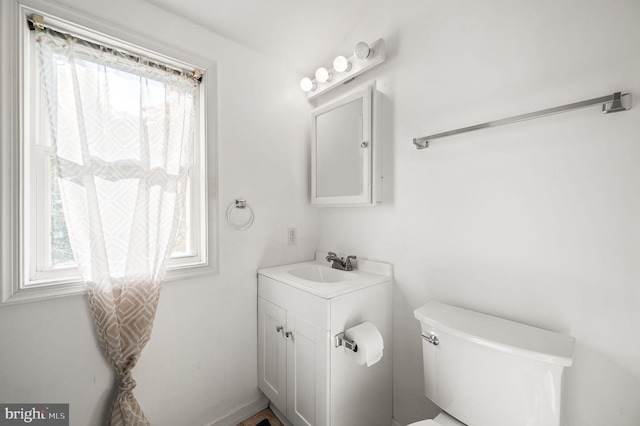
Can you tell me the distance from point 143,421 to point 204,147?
139cm

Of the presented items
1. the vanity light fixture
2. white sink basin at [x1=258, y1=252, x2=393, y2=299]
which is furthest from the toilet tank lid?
the vanity light fixture

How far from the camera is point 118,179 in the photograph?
122 cm

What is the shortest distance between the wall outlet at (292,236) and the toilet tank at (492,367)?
3.30 feet

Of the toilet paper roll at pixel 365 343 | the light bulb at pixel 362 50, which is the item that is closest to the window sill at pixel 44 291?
the toilet paper roll at pixel 365 343

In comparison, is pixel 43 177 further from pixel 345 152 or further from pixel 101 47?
pixel 345 152

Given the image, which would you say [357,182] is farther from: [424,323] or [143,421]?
[143,421]

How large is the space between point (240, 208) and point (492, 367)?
145 cm

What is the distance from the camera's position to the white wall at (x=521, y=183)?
2.87 ft

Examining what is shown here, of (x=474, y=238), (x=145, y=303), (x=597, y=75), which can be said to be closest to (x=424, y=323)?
(x=474, y=238)

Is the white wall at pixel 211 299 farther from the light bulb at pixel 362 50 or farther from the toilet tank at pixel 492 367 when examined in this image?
the toilet tank at pixel 492 367

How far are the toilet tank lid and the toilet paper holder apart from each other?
1.06 ft

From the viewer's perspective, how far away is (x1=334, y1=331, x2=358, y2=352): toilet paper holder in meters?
1.17

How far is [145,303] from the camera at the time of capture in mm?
1236

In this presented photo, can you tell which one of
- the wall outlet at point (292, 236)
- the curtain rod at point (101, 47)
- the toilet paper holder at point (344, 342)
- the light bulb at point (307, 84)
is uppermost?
the light bulb at point (307, 84)
